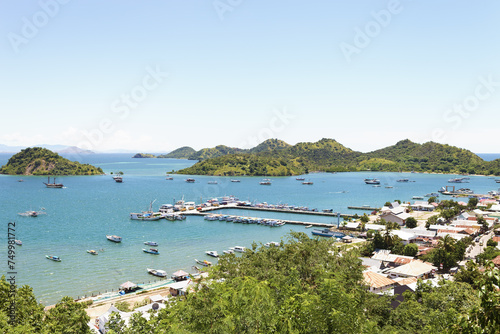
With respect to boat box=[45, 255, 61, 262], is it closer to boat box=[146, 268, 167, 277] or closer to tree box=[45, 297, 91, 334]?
boat box=[146, 268, 167, 277]

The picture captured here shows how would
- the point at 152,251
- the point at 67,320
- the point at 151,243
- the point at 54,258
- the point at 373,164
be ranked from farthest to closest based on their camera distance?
the point at 373,164 < the point at 151,243 < the point at 152,251 < the point at 54,258 < the point at 67,320

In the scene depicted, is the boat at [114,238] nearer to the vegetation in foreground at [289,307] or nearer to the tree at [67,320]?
the vegetation in foreground at [289,307]

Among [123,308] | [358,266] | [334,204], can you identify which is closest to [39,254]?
[123,308]

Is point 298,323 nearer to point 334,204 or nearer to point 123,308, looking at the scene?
point 123,308

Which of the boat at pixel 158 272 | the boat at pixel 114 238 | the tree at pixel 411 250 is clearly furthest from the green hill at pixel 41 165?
the tree at pixel 411 250

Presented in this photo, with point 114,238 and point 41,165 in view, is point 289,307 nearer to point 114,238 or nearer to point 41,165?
point 114,238

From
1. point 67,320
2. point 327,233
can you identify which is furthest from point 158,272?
point 327,233
